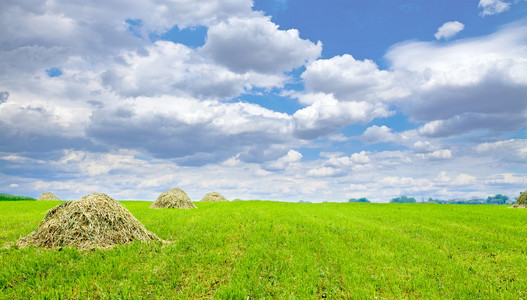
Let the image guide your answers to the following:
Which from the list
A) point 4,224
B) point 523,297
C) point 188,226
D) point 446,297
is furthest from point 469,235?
point 4,224

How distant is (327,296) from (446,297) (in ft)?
13.8

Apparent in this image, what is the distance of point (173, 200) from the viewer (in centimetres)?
3148

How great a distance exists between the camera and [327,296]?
923cm

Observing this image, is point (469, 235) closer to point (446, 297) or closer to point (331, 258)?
point (446, 297)

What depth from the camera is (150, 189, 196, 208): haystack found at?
3109 cm

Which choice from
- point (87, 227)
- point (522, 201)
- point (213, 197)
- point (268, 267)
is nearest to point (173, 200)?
point (87, 227)

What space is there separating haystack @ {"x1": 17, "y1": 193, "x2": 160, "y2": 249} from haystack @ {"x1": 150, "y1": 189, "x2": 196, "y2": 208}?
1774 cm

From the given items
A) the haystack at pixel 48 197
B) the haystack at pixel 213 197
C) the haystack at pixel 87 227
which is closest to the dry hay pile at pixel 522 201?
the haystack at pixel 87 227

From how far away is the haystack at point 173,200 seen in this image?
1224 inches

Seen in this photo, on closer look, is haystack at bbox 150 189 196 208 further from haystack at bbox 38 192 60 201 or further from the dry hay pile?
the dry hay pile

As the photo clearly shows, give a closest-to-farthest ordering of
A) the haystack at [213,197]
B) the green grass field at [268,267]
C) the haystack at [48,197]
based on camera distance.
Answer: the green grass field at [268,267], the haystack at [213,197], the haystack at [48,197]

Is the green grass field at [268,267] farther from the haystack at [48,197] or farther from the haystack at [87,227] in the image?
the haystack at [48,197]

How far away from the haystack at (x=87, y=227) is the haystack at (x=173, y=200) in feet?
58.2

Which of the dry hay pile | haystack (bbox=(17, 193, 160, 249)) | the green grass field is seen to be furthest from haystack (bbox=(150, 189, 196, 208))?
the dry hay pile
